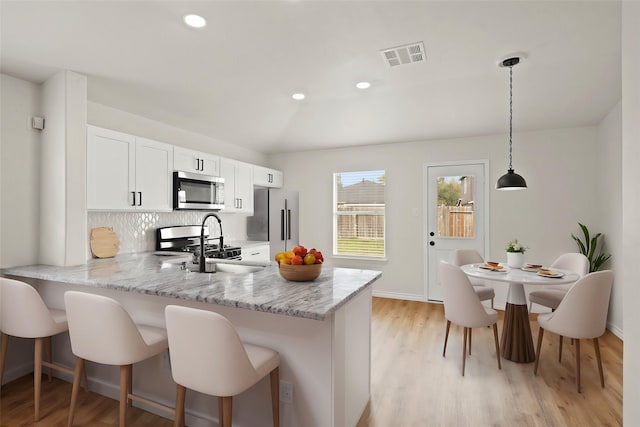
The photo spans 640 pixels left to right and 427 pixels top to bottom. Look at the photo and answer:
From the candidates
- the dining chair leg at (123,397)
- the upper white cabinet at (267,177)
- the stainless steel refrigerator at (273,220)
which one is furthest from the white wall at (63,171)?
the stainless steel refrigerator at (273,220)

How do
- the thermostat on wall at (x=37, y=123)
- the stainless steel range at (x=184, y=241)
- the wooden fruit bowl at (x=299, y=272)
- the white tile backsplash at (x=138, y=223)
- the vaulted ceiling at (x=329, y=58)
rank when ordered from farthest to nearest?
the stainless steel range at (x=184, y=241)
the white tile backsplash at (x=138, y=223)
the thermostat on wall at (x=37, y=123)
the vaulted ceiling at (x=329, y=58)
the wooden fruit bowl at (x=299, y=272)

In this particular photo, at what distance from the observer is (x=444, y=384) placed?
2.58 meters

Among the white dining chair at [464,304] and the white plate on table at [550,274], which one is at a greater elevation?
the white plate on table at [550,274]

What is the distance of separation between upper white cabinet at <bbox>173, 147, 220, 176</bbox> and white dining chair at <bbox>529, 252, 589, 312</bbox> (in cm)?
398

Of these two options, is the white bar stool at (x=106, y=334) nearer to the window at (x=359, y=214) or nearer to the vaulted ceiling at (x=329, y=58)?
the vaulted ceiling at (x=329, y=58)

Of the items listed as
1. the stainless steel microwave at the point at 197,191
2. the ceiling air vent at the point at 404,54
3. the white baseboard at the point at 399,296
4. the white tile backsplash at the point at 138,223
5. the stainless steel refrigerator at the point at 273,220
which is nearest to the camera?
the ceiling air vent at the point at 404,54

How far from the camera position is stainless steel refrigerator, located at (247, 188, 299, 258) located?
548 cm

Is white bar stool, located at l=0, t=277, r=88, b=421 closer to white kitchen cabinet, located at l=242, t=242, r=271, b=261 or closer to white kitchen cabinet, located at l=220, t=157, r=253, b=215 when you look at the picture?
white kitchen cabinet, located at l=242, t=242, r=271, b=261

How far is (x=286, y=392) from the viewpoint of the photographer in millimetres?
1824

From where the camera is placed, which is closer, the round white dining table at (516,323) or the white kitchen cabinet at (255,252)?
the round white dining table at (516,323)

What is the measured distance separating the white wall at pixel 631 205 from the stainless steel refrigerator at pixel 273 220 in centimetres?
457

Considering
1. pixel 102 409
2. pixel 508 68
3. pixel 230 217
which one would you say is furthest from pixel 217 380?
pixel 230 217

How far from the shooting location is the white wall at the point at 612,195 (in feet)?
11.2

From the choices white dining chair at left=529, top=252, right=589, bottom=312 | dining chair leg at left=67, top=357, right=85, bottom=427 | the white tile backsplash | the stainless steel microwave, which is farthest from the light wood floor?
the stainless steel microwave
